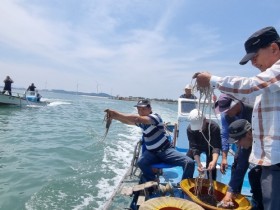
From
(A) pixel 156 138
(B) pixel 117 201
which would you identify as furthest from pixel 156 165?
(B) pixel 117 201

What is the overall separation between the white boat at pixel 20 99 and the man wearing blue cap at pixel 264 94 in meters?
25.7

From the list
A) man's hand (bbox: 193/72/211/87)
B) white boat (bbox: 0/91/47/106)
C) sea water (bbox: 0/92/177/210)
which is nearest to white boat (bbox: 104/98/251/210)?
man's hand (bbox: 193/72/211/87)

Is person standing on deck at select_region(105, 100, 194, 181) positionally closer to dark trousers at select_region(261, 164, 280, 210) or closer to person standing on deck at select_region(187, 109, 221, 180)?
person standing on deck at select_region(187, 109, 221, 180)

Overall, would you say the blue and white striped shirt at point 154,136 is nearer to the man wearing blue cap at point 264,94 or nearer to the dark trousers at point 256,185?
the dark trousers at point 256,185

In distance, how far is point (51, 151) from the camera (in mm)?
10742

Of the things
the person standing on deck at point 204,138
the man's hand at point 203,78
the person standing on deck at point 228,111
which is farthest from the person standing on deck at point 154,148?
the man's hand at point 203,78

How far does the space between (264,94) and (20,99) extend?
91.6 ft

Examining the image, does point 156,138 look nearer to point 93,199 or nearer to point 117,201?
point 117,201

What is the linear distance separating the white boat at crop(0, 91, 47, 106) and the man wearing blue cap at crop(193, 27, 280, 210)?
84.4 ft

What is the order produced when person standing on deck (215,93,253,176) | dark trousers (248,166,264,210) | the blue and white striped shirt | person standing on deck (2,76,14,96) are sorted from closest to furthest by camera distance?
dark trousers (248,166,264,210) < person standing on deck (215,93,253,176) < the blue and white striped shirt < person standing on deck (2,76,14,96)

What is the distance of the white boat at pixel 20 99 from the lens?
25.4 metres

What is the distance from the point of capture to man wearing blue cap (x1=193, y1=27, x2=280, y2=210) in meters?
2.22

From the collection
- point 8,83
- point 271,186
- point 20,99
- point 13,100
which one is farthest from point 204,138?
point 20,99

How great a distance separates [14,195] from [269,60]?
19.7 feet
